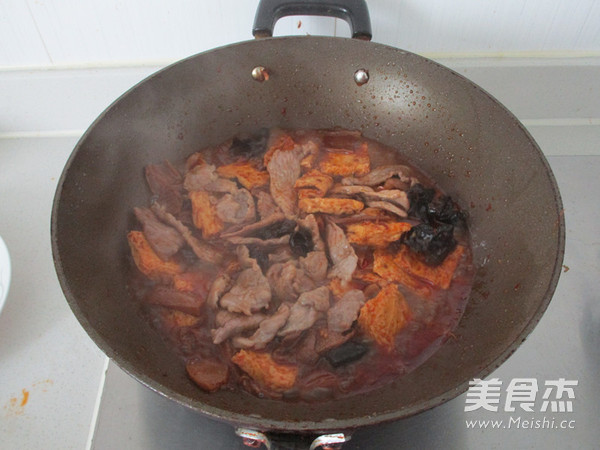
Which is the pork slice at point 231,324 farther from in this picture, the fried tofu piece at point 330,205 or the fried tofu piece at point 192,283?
the fried tofu piece at point 330,205

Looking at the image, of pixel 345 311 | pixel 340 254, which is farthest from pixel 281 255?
pixel 345 311

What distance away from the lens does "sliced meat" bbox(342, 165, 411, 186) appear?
5.95 feet

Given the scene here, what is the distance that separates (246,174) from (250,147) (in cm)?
15

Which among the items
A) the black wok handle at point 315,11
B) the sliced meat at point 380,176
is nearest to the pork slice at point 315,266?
the sliced meat at point 380,176

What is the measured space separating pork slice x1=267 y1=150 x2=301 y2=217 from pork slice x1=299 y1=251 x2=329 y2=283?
0.70 feet

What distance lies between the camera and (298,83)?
191 cm

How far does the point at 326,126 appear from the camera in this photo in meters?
2.00

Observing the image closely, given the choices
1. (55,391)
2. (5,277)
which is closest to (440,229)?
(55,391)

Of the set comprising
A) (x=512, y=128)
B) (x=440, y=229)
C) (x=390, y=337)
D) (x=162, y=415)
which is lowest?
(x=162, y=415)

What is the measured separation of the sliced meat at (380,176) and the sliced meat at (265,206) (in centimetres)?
28

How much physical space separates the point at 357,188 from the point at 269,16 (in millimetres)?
677

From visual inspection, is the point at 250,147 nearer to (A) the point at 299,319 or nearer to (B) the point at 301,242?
(B) the point at 301,242

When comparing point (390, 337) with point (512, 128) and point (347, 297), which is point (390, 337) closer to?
point (347, 297)

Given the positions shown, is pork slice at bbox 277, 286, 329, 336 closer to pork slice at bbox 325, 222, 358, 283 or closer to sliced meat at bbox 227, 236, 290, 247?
pork slice at bbox 325, 222, 358, 283
